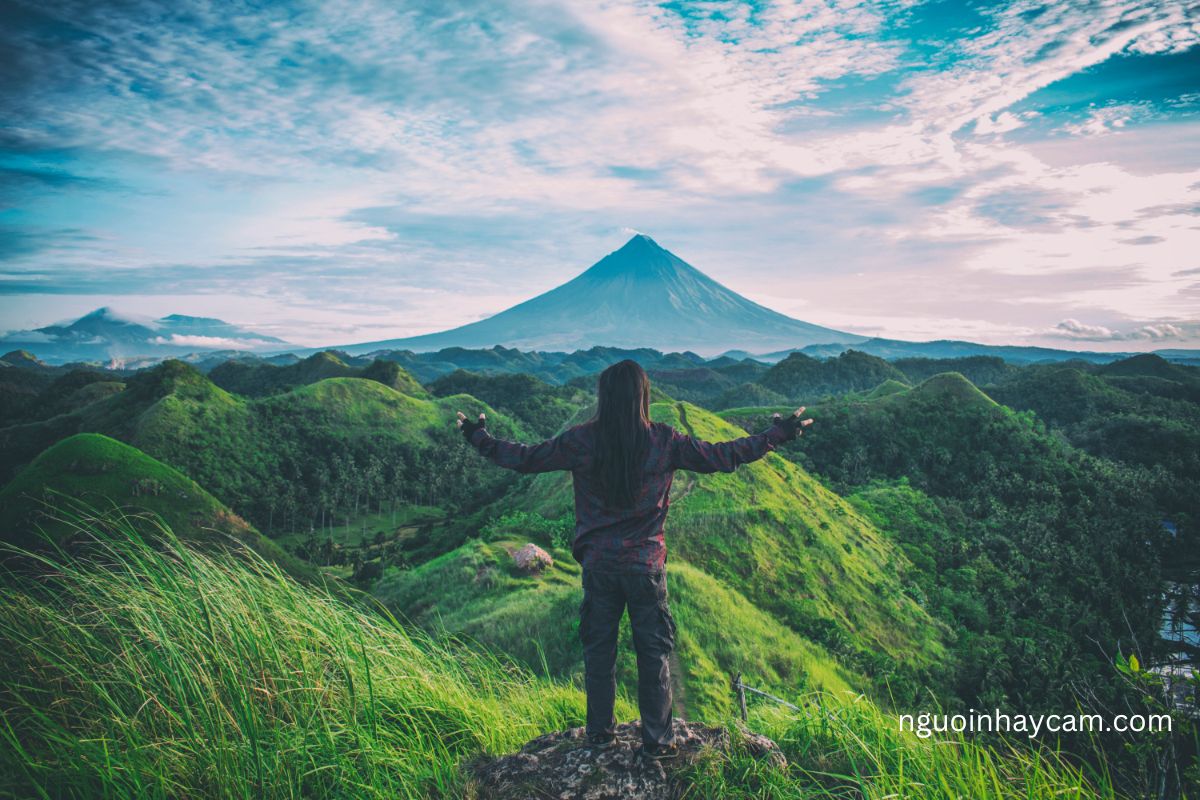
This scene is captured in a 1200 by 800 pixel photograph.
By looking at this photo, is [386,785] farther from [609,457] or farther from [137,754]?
[609,457]

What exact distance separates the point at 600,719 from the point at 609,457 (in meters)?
1.34

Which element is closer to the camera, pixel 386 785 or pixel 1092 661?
pixel 386 785

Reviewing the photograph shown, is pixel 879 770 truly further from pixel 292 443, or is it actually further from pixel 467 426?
pixel 292 443

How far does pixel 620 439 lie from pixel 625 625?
9.47 meters

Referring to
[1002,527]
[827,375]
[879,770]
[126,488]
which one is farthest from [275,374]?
[879,770]

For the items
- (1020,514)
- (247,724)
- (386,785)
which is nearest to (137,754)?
(247,724)

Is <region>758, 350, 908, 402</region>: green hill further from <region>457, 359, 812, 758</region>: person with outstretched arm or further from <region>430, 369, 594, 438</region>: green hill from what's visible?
<region>457, 359, 812, 758</region>: person with outstretched arm

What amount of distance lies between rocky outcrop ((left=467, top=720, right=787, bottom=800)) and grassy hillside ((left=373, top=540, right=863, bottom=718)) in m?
7.02

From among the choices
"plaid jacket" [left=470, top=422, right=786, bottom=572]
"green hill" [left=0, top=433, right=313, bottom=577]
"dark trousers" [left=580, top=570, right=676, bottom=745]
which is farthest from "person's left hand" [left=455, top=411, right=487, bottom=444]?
"green hill" [left=0, top=433, right=313, bottom=577]

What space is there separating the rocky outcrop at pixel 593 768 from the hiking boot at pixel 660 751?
2cm

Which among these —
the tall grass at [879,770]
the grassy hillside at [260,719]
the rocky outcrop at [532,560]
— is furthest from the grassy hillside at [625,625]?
the tall grass at [879,770]

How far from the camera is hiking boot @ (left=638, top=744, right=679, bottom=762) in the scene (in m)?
2.65

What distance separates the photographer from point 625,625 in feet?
37.1

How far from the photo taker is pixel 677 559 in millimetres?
17094
